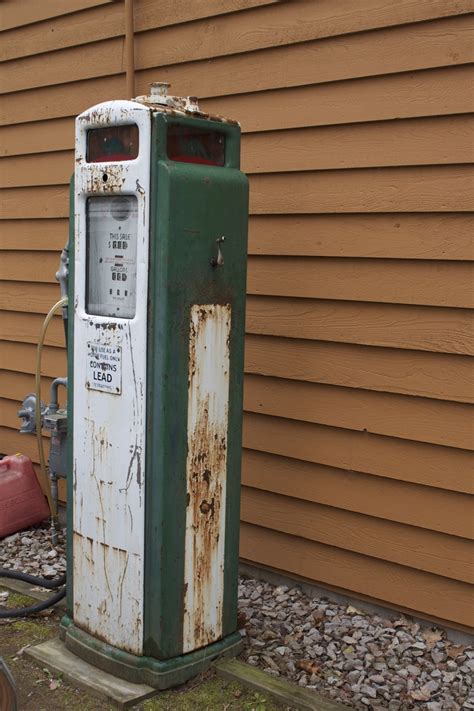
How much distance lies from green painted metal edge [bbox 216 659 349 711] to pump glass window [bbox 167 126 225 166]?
1.86 m

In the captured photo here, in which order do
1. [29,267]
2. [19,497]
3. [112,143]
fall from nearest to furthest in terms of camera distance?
[112,143] → [19,497] → [29,267]

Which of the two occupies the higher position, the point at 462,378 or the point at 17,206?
the point at 17,206

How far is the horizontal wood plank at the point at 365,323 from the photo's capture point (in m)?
3.50

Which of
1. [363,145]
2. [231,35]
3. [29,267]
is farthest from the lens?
[29,267]

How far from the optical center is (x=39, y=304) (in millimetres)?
5410

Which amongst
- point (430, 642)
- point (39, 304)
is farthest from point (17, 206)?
point (430, 642)

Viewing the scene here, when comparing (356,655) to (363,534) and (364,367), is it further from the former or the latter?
(364,367)

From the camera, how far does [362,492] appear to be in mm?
3838

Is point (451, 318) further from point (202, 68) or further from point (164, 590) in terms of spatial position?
point (202, 68)

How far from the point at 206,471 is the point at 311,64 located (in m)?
1.79

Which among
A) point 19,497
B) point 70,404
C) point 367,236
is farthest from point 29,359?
point 367,236

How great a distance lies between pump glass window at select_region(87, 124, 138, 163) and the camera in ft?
10.4

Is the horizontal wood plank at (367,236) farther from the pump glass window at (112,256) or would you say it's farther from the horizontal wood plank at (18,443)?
the horizontal wood plank at (18,443)

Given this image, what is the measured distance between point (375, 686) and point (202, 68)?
2.84 m
